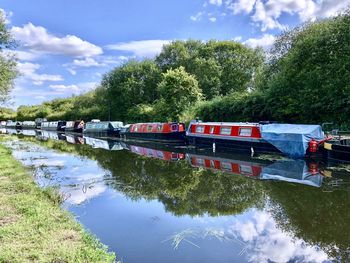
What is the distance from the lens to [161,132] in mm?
21875

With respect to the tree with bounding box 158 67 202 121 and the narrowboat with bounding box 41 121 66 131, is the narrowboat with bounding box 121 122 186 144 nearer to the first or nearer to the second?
the tree with bounding box 158 67 202 121

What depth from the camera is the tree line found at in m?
15.1

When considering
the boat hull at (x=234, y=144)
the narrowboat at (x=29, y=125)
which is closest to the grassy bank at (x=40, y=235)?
the boat hull at (x=234, y=144)

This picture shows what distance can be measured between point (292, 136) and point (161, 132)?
9607 mm

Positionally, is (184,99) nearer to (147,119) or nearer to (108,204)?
(147,119)

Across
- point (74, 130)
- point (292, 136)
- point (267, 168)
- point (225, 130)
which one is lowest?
point (267, 168)

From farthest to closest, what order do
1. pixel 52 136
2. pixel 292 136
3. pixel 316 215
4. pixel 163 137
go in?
pixel 52 136, pixel 163 137, pixel 292 136, pixel 316 215

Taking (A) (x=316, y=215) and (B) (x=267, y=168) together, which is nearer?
(A) (x=316, y=215)

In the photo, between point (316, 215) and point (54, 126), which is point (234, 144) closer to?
point (316, 215)

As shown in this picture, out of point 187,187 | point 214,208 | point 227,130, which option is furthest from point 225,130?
point 214,208

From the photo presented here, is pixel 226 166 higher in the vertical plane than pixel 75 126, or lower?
lower

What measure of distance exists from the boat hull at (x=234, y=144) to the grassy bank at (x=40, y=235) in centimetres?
1068

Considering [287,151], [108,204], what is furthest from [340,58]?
[108,204]

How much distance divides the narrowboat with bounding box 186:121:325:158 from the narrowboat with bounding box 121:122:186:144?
1.02 meters
